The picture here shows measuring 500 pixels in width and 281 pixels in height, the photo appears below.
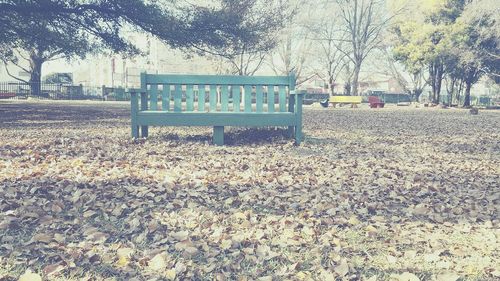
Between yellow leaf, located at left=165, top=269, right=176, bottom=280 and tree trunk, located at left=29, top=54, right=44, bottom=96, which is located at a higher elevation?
tree trunk, located at left=29, top=54, right=44, bottom=96

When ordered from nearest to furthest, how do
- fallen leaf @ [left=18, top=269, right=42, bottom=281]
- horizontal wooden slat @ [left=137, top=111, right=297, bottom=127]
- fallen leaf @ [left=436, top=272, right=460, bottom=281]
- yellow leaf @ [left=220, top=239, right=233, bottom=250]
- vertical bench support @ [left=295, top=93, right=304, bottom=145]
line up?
fallen leaf @ [left=18, top=269, right=42, bottom=281] → fallen leaf @ [left=436, top=272, right=460, bottom=281] → yellow leaf @ [left=220, top=239, right=233, bottom=250] → horizontal wooden slat @ [left=137, top=111, right=297, bottom=127] → vertical bench support @ [left=295, top=93, right=304, bottom=145]

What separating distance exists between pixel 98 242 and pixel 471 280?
2.07 m

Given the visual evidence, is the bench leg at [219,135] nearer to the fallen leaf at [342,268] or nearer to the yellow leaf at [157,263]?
the yellow leaf at [157,263]

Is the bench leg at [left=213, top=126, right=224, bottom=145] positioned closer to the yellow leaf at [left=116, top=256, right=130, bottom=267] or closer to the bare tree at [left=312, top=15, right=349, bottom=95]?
the yellow leaf at [left=116, top=256, right=130, bottom=267]

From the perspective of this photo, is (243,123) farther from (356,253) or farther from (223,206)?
(356,253)

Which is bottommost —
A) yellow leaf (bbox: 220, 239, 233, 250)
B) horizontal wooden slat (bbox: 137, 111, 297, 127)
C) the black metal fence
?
yellow leaf (bbox: 220, 239, 233, 250)

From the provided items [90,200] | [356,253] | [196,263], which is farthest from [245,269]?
[90,200]

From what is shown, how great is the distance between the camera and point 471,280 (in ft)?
7.53

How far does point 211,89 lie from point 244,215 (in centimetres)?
357

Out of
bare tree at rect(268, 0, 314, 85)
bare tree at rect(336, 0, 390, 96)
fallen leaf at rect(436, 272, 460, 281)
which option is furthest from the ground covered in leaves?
bare tree at rect(336, 0, 390, 96)

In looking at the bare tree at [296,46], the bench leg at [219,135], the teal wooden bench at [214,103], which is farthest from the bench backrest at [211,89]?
the bare tree at [296,46]

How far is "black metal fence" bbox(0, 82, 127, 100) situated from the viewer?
103ft

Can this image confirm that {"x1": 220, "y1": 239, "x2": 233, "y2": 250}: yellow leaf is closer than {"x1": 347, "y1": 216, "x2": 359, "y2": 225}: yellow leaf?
Yes

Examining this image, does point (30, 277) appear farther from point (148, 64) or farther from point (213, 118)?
point (148, 64)
